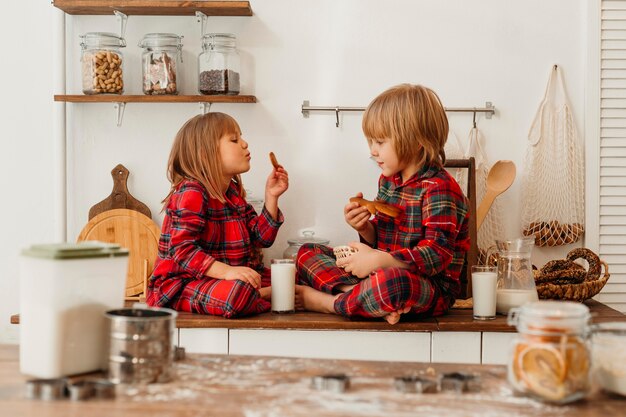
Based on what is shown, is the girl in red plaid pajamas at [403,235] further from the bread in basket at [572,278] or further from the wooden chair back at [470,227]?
the bread in basket at [572,278]

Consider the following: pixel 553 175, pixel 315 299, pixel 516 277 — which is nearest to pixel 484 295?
pixel 516 277

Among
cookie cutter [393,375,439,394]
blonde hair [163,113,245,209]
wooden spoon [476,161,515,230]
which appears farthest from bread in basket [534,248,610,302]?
cookie cutter [393,375,439,394]

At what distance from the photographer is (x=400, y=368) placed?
1.30 meters

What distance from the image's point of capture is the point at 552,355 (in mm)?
1141

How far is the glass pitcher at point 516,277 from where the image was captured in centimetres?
235

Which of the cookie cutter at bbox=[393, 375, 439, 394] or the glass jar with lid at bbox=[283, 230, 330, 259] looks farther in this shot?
the glass jar with lid at bbox=[283, 230, 330, 259]

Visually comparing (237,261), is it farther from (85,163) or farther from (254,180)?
(85,163)

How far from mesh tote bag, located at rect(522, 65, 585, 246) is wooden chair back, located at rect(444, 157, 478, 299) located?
0.66 ft

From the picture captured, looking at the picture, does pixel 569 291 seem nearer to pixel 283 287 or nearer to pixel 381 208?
pixel 381 208

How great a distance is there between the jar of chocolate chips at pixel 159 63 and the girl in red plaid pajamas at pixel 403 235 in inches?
25.7

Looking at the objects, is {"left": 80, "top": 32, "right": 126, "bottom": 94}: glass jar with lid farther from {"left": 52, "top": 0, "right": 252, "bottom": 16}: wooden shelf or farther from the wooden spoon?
the wooden spoon

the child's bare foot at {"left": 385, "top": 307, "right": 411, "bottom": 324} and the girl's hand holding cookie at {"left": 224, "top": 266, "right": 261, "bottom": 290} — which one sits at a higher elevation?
the girl's hand holding cookie at {"left": 224, "top": 266, "right": 261, "bottom": 290}

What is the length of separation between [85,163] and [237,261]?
668mm

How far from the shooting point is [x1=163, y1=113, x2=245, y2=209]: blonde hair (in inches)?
97.0
